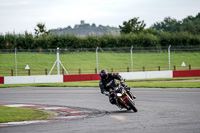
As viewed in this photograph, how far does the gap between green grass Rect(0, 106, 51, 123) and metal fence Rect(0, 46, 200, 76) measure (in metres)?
18.9

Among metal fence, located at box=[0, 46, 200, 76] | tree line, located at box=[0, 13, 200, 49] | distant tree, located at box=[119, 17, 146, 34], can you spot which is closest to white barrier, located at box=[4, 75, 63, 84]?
metal fence, located at box=[0, 46, 200, 76]

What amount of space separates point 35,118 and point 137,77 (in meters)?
23.0

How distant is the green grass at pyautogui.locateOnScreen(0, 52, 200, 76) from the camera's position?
35906mm

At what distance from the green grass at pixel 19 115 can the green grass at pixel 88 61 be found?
69.2ft

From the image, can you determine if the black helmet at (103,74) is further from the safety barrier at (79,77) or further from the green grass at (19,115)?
the safety barrier at (79,77)

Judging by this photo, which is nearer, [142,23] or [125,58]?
[125,58]

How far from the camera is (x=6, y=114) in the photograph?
12508mm

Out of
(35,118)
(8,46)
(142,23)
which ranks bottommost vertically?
(35,118)

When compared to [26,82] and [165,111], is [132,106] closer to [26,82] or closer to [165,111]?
[165,111]

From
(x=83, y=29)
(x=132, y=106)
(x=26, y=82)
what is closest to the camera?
(x=132, y=106)

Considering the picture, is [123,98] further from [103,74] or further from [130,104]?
[103,74]

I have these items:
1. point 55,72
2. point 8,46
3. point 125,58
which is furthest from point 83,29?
point 55,72

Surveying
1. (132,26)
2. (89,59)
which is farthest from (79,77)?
(132,26)

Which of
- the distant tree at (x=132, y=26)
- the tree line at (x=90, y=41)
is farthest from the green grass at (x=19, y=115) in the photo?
the distant tree at (x=132, y=26)
